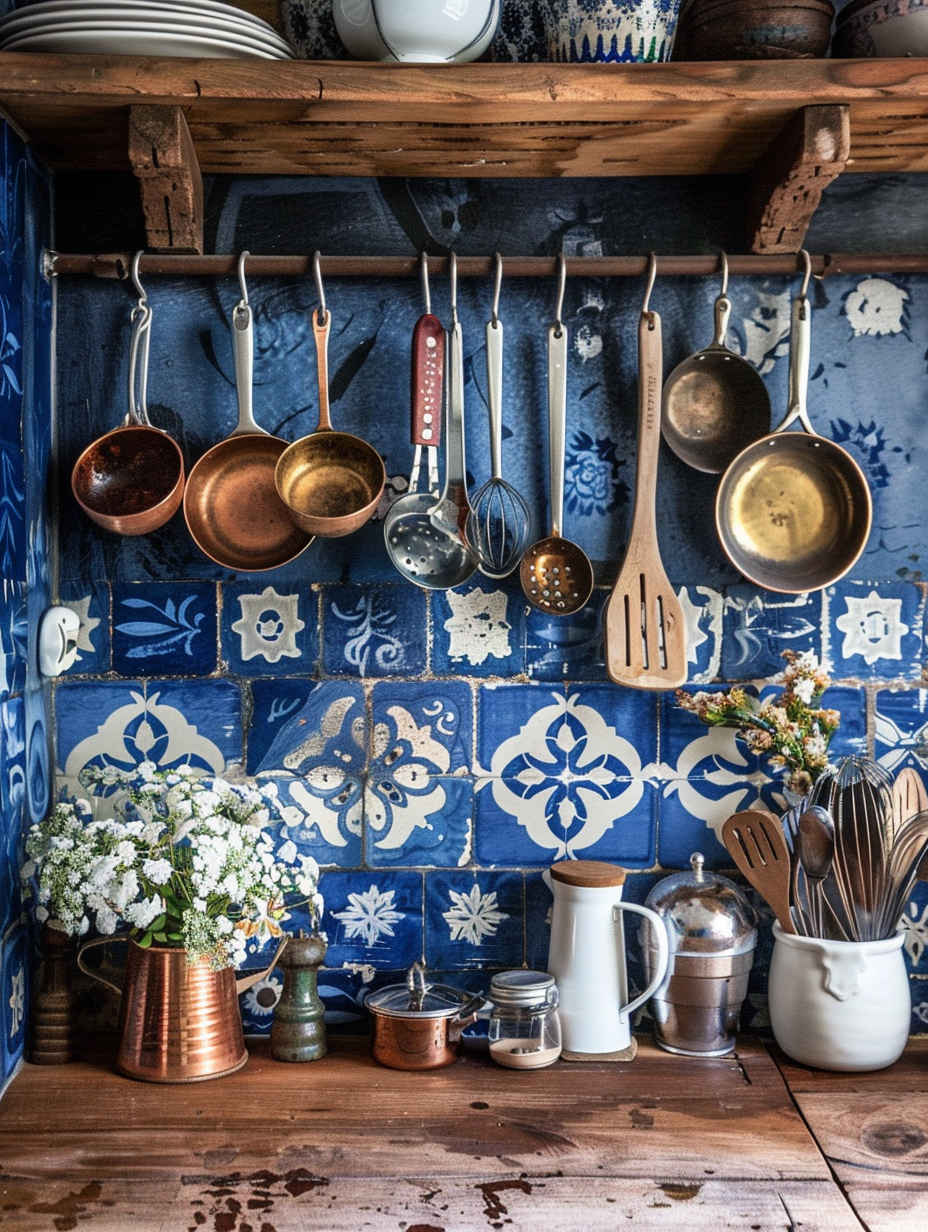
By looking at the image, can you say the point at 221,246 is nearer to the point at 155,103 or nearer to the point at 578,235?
the point at 155,103

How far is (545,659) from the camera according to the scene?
4.78ft

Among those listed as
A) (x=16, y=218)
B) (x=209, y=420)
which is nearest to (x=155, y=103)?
(x=16, y=218)

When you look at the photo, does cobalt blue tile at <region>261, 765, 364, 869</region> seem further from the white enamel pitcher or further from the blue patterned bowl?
the blue patterned bowl

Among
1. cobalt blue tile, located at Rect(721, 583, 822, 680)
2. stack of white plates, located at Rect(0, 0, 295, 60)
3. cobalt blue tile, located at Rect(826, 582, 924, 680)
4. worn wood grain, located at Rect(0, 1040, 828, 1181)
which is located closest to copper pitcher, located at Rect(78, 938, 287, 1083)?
worn wood grain, located at Rect(0, 1040, 828, 1181)

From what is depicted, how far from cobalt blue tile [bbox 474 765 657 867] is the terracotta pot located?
2.94ft

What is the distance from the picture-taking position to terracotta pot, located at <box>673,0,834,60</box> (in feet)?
4.11

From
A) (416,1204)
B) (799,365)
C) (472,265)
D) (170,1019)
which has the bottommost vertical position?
(416,1204)

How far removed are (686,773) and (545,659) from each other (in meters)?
0.25

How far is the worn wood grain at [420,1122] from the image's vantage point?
1.12 metres

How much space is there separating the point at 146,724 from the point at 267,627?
0.21 metres

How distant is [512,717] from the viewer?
146cm

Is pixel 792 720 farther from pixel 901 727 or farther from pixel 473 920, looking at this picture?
pixel 473 920

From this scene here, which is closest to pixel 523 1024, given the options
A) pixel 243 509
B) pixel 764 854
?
pixel 764 854

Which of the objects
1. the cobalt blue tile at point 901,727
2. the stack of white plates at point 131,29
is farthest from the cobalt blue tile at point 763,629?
the stack of white plates at point 131,29
